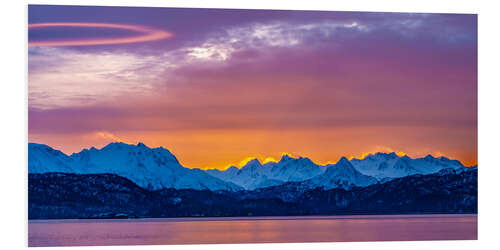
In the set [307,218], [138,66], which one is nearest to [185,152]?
[138,66]

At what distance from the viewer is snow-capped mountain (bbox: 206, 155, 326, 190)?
804 inches

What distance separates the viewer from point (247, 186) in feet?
74.9

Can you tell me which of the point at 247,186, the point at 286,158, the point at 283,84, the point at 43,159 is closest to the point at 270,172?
the point at 286,158

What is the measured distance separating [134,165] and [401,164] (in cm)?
685

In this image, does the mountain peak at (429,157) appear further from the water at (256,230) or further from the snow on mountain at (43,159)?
the snow on mountain at (43,159)

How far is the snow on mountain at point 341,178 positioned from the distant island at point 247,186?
0.03 meters

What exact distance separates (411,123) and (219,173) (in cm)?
505

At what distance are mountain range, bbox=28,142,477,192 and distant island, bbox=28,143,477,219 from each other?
29mm

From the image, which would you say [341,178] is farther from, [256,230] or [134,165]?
[134,165]

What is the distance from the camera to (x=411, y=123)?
20.1 meters

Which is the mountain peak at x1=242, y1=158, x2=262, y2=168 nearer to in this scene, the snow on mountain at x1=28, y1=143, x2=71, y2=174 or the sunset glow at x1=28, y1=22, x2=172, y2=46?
the sunset glow at x1=28, y1=22, x2=172, y2=46

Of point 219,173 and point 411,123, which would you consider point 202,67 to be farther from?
point 411,123

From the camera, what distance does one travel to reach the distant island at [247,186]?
66.3 ft

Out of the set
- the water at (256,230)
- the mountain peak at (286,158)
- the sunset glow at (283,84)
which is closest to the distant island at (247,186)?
the mountain peak at (286,158)
